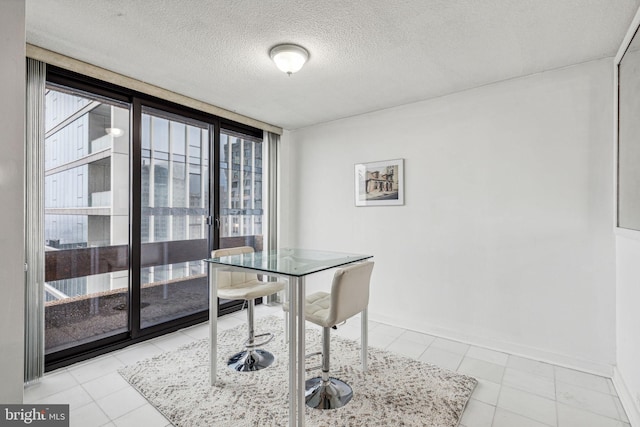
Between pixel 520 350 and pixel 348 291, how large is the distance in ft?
6.24

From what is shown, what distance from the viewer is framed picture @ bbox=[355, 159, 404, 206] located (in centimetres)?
344

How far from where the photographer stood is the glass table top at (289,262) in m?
1.88

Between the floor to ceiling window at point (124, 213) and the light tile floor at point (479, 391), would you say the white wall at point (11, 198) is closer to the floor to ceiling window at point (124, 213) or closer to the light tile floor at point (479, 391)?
the light tile floor at point (479, 391)

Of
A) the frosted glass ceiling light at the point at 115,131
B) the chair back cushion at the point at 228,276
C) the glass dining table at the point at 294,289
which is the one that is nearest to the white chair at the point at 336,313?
the glass dining table at the point at 294,289

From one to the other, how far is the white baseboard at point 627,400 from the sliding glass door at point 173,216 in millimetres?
3669

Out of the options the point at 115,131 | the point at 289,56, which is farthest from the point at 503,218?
the point at 115,131

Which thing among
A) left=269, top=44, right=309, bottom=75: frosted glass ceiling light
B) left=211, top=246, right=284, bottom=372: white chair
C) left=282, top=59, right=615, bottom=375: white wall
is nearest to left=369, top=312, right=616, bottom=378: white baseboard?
left=282, top=59, right=615, bottom=375: white wall

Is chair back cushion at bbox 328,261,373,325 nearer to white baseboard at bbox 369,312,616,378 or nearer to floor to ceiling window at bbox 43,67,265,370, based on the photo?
white baseboard at bbox 369,312,616,378

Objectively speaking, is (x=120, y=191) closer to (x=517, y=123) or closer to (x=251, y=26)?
(x=251, y=26)

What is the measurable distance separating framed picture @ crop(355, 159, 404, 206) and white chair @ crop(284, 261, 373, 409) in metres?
1.54

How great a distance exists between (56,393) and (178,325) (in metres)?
1.19

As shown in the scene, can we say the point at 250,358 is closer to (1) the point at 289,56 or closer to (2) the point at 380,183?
(2) the point at 380,183

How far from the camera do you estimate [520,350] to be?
2.72 m

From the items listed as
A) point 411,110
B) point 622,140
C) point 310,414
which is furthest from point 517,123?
point 310,414
